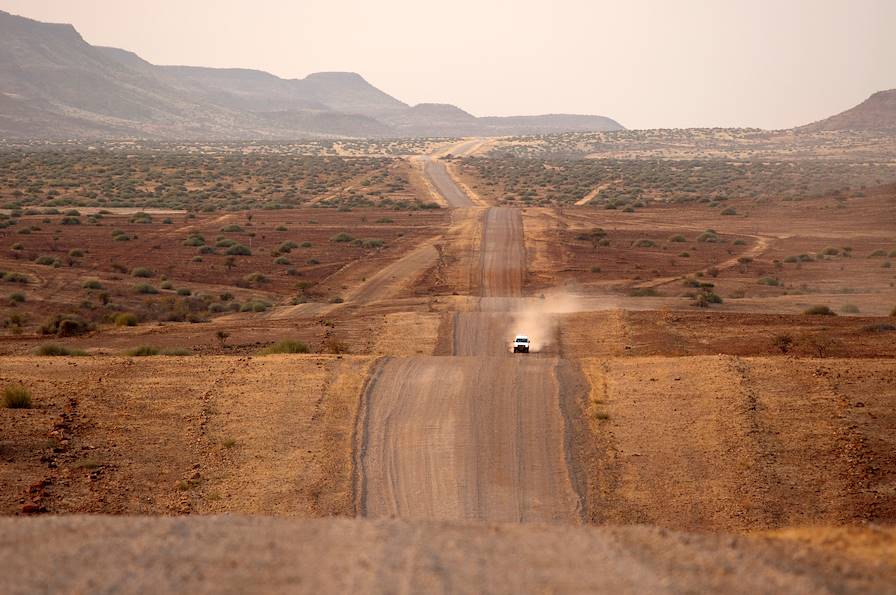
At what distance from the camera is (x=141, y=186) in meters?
105

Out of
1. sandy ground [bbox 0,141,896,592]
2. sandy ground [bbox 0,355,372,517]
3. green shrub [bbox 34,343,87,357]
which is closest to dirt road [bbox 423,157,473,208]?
sandy ground [bbox 0,141,896,592]

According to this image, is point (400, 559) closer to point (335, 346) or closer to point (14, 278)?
point (335, 346)

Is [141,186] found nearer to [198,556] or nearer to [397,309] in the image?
[397,309]

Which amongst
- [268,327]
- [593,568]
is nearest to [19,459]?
[593,568]

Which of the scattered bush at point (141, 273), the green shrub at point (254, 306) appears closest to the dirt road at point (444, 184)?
the scattered bush at point (141, 273)

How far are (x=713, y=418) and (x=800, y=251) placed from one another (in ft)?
148

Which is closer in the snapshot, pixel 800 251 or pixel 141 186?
pixel 800 251

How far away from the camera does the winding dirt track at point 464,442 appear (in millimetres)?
18500

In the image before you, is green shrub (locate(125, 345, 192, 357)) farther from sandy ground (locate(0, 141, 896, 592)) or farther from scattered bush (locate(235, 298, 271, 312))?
scattered bush (locate(235, 298, 271, 312))

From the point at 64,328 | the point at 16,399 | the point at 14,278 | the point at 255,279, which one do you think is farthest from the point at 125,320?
the point at 16,399

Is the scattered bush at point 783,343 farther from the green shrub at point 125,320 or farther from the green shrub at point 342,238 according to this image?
the green shrub at point 342,238

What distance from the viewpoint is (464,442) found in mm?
21922

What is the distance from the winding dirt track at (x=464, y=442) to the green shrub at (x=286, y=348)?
5072 mm

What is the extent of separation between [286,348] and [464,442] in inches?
475
